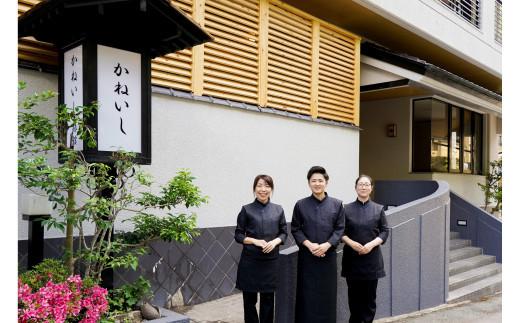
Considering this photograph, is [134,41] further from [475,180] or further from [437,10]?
[475,180]

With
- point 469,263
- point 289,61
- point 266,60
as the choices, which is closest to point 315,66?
point 289,61

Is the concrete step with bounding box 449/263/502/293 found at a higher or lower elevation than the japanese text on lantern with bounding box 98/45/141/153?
lower

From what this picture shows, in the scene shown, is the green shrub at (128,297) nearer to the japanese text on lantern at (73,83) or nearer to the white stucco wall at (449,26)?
the japanese text on lantern at (73,83)

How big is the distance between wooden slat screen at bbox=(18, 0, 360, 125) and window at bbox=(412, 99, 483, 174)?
368 cm

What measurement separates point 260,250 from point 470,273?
628cm

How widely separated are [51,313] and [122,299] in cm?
84

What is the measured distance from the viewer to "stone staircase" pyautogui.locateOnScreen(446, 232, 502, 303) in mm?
7723

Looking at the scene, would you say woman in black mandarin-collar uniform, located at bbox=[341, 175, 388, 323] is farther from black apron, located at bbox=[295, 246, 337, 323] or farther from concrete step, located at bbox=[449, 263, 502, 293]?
concrete step, located at bbox=[449, 263, 502, 293]

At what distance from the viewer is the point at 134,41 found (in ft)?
14.6

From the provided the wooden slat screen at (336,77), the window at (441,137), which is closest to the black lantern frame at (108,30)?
the wooden slat screen at (336,77)

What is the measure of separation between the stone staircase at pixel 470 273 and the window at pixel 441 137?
2.51 metres

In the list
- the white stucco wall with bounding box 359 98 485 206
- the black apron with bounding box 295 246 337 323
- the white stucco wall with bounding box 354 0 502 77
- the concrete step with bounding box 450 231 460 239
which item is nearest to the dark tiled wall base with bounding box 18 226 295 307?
the black apron with bounding box 295 246 337 323

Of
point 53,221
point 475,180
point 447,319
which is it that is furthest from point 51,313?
point 475,180

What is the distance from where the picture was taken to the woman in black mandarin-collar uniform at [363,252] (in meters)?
4.80
